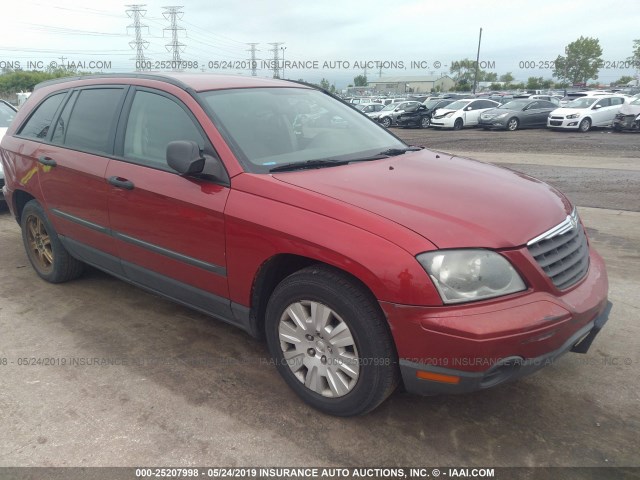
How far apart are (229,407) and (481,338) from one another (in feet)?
4.77

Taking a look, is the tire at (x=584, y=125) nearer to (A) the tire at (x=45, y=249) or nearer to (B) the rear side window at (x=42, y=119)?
(B) the rear side window at (x=42, y=119)

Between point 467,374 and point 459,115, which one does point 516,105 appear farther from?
point 467,374

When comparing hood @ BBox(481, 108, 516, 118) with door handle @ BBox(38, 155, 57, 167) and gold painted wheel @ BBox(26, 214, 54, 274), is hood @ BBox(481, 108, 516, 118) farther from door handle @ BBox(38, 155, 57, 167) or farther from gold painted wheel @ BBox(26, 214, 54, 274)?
door handle @ BBox(38, 155, 57, 167)

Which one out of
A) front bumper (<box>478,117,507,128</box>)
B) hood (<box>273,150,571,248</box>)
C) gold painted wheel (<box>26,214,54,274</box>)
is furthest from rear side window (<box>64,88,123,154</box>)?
front bumper (<box>478,117,507,128</box>)

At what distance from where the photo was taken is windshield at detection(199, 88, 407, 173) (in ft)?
10.2

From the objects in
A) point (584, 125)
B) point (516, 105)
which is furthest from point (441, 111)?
point (584, 125)

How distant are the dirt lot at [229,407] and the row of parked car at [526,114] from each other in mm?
17790

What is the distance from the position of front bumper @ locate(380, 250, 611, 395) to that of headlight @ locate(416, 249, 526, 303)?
47 millimetres

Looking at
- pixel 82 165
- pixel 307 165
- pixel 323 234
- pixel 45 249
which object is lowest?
pixel 45 249

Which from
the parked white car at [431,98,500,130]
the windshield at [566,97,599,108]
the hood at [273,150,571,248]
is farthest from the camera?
the parked white car at [431,98,500,130]

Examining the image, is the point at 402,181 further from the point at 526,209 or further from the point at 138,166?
the point at 138,166

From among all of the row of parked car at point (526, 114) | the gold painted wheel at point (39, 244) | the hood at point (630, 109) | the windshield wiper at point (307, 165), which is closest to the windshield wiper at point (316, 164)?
the windshield wiper at point (307, 165)

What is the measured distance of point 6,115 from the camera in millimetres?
8617

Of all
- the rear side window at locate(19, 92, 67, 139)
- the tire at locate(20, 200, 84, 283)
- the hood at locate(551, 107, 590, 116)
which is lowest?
the tire at locate(20, 200, 84, 283)
